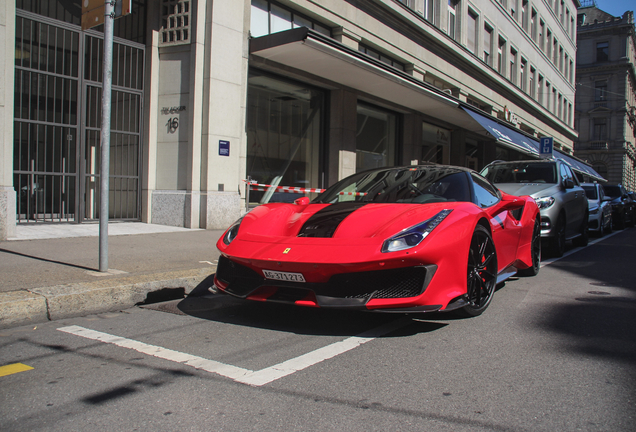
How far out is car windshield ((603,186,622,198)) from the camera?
17.9m

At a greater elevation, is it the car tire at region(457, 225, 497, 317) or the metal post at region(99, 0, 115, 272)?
the metal post at region(99, 0, 115, 272)

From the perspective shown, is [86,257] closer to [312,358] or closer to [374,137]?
[312,358]

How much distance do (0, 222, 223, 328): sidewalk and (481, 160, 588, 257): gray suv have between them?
16.7 feet

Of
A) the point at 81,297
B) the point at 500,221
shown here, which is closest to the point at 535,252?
the point at 500,221

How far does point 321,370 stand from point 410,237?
45.0 inches

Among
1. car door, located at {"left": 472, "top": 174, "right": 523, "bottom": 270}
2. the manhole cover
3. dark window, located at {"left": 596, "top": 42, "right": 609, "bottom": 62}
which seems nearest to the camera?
the manhole cover

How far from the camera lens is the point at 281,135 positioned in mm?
14016

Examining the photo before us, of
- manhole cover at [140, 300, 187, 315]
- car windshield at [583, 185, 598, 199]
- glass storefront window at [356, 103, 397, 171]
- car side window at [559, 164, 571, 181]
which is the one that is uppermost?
glass storefront window at [356, 103, 397, 171]

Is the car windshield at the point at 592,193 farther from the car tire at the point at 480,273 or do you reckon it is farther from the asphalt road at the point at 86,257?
the car tire at the point at 480,273

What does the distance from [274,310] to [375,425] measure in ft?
7.55

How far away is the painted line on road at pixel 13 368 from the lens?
295cm

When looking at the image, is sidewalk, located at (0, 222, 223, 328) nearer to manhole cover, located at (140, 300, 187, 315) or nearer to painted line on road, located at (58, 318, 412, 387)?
manhole cover, located at (140, 300, 187, 315)

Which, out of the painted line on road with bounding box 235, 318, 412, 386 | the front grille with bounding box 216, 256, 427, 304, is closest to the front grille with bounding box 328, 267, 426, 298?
the front grille with bounding box 216, 256, 427, 304

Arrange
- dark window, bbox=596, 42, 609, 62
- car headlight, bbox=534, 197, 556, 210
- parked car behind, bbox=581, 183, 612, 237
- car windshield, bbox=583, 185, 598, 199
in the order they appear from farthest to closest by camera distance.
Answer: dark window, bbox=596, 42, 609, 62 → car windshield, bbox=583, 185, 598, 199 → parked car behind, bbox=581, 183, 612, 237 → car headlight, bbox=534, 197, 556, 210
